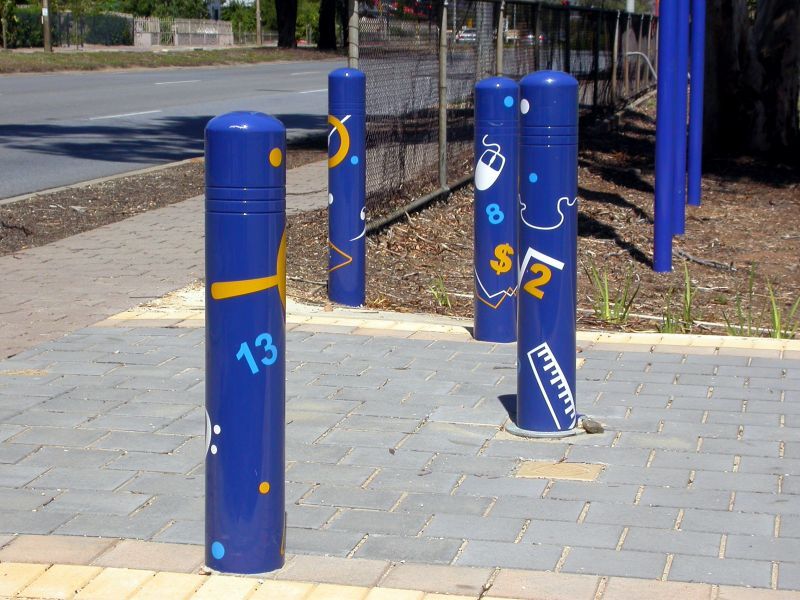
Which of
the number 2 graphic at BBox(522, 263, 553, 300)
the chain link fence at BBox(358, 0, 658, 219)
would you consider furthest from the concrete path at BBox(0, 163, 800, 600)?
the chain link fence at BBox(358, 0, 658, 219)

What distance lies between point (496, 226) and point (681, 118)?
3.90 m

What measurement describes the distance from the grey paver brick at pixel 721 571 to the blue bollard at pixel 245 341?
1264 millimetres

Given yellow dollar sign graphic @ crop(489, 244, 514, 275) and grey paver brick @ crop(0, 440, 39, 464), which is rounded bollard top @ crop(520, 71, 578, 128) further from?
grey paver brick @ crop(0, 440, 39, 464)

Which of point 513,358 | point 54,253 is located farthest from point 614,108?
point 513,358

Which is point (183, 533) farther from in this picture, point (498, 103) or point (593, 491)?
point (498, 103)

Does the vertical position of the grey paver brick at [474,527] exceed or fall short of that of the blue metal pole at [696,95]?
it falls short

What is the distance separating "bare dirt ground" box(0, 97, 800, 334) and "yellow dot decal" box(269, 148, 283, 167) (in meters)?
4.60

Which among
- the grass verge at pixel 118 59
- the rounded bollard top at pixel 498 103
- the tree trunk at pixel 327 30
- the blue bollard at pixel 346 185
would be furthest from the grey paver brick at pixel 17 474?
the tree trunk at pixel 327 30

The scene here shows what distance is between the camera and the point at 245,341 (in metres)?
3.77

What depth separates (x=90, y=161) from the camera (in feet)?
51.7

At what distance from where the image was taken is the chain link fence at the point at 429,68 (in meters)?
10.2

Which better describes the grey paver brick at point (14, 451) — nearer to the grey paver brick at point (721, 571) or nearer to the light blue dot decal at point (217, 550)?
the light blue dot decal at point (217, 550)

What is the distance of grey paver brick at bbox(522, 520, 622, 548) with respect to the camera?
13.8ft

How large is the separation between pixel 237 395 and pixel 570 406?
207 cm
